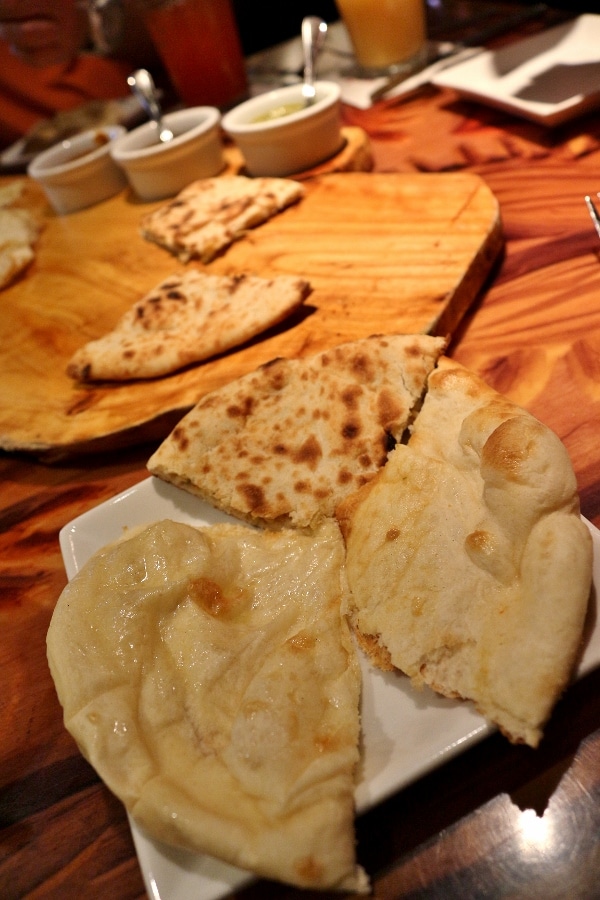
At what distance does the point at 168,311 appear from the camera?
2500 millimetres

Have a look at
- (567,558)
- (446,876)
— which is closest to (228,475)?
(567,558)

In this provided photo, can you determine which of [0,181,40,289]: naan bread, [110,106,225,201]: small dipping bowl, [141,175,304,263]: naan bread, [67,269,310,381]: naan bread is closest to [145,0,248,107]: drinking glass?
[110,106,225,201]: small dipping bowl

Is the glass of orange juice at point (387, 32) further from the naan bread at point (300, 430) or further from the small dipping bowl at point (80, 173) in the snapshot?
the naan bread at point (300, 430)

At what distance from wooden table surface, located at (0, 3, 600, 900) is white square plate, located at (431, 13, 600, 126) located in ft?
0.42

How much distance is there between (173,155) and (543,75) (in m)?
1.88

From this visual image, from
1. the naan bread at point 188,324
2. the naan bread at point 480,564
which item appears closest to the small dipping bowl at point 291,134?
the naan bread at point 188,324

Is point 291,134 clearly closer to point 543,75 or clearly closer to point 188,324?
point 543,75

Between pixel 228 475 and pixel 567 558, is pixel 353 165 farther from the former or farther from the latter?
pixel 567 558

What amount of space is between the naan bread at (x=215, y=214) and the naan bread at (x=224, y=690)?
171 cm

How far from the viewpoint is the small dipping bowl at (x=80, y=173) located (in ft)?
12.1

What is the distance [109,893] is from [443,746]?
69cm

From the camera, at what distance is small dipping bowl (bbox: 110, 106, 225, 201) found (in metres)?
3.40

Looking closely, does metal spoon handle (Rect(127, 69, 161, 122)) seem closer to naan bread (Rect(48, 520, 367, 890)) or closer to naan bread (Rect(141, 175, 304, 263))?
naan bread (Rect(141, 175, 304, 263))

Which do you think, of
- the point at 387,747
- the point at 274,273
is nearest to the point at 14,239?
the point at 274,273
